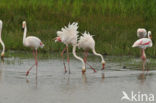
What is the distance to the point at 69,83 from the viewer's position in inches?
489

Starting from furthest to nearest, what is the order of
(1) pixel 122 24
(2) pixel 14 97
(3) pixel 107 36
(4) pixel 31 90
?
1. (1) pixel 122 24
2. (3) pixel 107 36
3. (4) pixel 31 90
4. (2) pixel 14 97

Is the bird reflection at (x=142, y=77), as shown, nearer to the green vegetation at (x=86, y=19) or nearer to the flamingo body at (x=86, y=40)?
the flamingo body at (x=86, y=40)

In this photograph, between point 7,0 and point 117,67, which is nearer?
point 117,67

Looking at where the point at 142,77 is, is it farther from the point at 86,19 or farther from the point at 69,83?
the point at 86,19

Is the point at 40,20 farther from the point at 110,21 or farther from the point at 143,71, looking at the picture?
the point at 143,71

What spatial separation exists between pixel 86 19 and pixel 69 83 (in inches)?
391

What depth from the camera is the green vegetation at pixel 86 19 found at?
62.9 ft

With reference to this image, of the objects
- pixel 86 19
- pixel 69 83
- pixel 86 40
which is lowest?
pixel 69 83

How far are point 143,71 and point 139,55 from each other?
3.58 m

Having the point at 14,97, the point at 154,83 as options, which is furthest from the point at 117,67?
the point at 14,97

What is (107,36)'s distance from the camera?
19953 millimetres

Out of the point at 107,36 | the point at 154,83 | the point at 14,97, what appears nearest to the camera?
the point at 14,97

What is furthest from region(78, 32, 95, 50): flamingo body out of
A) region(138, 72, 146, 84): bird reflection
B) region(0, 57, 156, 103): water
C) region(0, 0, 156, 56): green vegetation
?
region(0, 0, 156, 56): green vegetation

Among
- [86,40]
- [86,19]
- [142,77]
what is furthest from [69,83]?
[86,19]
